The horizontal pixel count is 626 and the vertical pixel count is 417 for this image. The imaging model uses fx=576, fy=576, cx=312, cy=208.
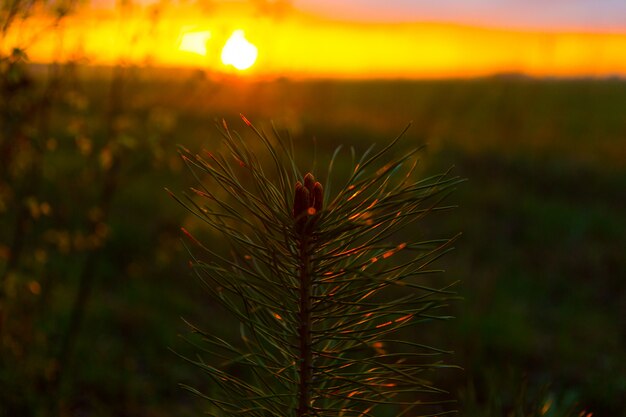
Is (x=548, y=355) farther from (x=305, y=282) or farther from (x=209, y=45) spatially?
(x=305, y=282)

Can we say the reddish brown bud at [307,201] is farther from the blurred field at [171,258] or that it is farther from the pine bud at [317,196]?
the blurred field at [171,258]

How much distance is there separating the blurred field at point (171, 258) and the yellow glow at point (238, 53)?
256mm

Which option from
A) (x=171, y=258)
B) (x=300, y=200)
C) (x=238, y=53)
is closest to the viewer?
(x=300, y=200)

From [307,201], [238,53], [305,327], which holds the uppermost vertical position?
[238,53]

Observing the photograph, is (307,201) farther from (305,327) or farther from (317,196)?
(305,327)

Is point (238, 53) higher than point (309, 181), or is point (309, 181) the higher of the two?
point (238, 53)

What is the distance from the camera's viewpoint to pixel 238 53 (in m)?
2.61

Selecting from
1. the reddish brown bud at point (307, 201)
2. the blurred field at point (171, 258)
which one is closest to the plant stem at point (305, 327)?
the reddish brown bud at point (307, 201)

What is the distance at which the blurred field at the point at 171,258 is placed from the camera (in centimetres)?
249

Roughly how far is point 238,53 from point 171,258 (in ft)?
4.48

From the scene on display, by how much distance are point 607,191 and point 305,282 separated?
7.50 m

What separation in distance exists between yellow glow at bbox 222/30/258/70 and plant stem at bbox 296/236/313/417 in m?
1.78

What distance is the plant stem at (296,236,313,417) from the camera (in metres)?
0.89

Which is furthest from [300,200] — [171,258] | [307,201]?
[171,258]
